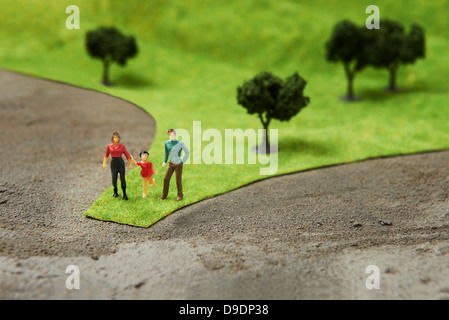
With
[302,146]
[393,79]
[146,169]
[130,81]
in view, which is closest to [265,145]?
[302,146]

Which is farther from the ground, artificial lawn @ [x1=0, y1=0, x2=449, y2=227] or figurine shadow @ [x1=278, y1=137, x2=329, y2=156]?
artificial lawn @ [x1=0, y1=0, x2=449, y2=227]

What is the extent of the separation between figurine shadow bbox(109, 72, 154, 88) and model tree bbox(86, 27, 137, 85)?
919mm

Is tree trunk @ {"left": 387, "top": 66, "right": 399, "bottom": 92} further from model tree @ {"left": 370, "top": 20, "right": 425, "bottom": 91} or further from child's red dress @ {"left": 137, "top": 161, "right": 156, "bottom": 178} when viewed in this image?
child's red dress @ {"left": 137, "top": 161, "right": 156, "bottom": 178}

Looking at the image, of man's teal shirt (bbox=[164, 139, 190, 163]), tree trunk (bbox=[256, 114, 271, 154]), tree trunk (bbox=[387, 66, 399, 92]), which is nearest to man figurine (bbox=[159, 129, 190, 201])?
man's teal shirt (bbox=[164, 139, 190, 163])

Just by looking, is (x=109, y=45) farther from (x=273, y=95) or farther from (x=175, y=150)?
(x=175, y=150)

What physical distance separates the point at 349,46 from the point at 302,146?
41.9 feet

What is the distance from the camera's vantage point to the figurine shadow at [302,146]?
69.5 ft

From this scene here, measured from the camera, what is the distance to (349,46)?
3036cm

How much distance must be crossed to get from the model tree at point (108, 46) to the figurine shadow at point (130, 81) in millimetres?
919

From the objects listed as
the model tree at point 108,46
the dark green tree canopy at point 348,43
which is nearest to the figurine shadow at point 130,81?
the model tree at point 108,46

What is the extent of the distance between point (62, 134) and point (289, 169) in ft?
42.2

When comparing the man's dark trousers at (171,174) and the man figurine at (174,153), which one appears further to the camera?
the man's dark trousers at (171,174)

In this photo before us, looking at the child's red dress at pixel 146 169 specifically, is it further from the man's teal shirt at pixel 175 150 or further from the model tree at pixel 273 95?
the model tree at pixel 273 95

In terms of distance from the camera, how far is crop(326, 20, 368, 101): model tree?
30.3 meters
